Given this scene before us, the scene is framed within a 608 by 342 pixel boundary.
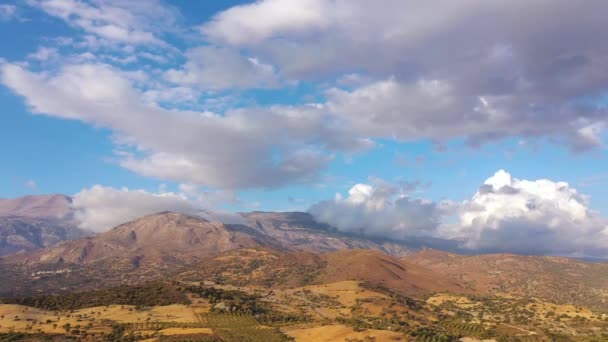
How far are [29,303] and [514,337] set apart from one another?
168m

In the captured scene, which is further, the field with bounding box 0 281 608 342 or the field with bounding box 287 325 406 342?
the field with bounding box 0 281 608 342

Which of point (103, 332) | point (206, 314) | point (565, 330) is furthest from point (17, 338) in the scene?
point (565, 330)

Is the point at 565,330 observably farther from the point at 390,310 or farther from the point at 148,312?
the point at 148,312

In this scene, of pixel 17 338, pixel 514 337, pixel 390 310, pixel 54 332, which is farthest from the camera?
pixel 390 310

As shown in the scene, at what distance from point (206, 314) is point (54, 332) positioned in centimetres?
4972

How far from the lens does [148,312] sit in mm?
161750

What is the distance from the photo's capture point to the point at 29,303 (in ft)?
545

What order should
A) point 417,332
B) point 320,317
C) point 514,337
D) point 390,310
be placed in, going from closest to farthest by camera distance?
point 417,332, point 514,337, point 320,317, point 390,310

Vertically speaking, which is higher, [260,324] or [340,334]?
Result: [340,334]

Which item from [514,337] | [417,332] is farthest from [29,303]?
Result: [514,337]

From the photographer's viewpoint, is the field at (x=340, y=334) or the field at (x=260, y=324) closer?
the field at (x=340, y=334)

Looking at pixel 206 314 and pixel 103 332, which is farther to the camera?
pixel 206 314

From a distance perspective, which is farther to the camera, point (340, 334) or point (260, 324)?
point (260, 324)

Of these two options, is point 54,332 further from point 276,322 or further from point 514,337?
point 514,337
